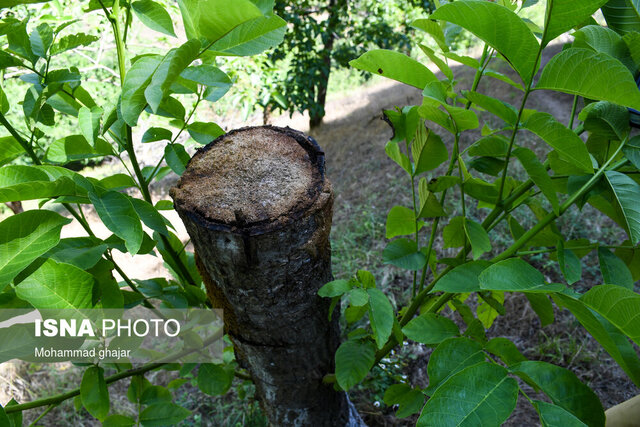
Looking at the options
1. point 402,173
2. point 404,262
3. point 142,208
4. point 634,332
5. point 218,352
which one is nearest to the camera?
point 634,332

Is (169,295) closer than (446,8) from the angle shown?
No

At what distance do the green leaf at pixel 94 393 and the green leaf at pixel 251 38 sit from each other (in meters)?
0.64

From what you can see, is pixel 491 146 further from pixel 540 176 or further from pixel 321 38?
pixel 321 38

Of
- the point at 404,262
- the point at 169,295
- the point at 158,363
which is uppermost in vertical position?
the point at 404,262

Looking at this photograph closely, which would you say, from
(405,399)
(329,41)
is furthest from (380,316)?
(329,41)

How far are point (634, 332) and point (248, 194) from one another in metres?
0.61

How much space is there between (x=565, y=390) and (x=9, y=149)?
1063 millimetres

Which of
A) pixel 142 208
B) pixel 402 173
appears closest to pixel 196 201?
pixel 142 208

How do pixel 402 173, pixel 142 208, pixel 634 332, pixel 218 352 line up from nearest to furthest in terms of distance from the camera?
pixel 634 332 < pixel 142 208 < pixel 218 352 < pixel 402 173

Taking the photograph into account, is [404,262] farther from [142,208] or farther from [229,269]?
[142,208]

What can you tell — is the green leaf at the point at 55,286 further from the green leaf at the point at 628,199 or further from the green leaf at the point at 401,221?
the green leaf at the point at 628,199

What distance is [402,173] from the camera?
368cm

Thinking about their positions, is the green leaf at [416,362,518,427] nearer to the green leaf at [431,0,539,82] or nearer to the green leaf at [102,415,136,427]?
the green leaf at [431,0,539,82]

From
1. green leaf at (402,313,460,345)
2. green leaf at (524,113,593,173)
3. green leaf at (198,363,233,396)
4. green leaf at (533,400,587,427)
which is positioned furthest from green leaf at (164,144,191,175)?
green leaf at (533,400,587,427)
